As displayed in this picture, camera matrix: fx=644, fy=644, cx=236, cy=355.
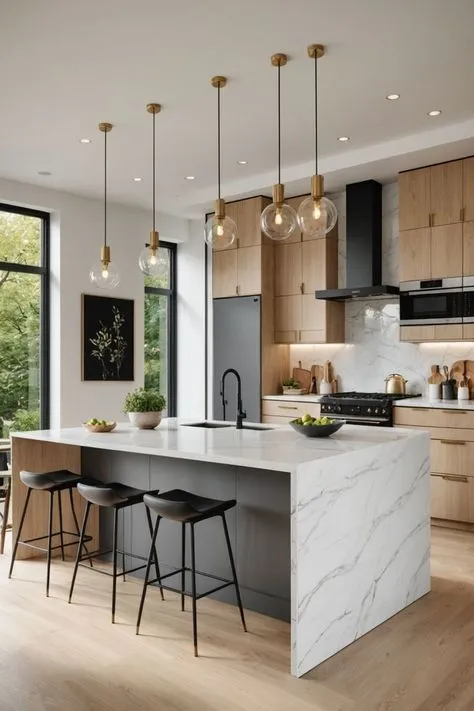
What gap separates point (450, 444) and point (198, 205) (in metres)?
3.51

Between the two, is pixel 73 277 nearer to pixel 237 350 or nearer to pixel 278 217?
pixel 237 350

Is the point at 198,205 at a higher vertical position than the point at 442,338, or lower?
higher

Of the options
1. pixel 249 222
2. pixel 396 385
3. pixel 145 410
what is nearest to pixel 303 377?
pixel 396 385

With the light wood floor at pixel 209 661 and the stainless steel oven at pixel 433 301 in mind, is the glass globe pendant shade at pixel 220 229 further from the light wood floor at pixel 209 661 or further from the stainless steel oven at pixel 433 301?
the stainless steel oven at pixel 433 301

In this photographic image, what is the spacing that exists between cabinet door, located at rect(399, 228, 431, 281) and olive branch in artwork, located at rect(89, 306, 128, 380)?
9.65 ft

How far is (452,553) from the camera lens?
426 cm

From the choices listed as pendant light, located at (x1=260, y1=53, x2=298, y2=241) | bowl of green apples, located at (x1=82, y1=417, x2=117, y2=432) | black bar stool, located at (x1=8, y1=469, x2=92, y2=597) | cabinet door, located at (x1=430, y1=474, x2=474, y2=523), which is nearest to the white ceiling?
pendant light, located at (x1=260, y1=53, x2=298, y2=241)

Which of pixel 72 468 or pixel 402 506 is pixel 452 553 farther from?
pixel 72 468

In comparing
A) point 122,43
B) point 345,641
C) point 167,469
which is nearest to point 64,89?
point 122,43

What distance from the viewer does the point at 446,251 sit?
5117 millimetres

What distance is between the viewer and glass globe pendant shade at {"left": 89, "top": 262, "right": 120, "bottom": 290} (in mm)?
4133

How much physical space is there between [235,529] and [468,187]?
3292mm

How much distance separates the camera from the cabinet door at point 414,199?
206 inches

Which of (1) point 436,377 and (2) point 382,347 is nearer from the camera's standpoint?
(1) point 436,377
